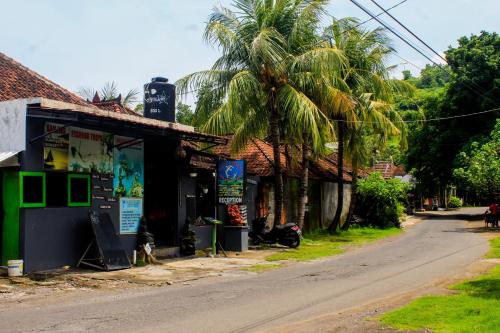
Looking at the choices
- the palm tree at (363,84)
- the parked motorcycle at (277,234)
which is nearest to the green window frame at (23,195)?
the parked motorcycle at (277,234)

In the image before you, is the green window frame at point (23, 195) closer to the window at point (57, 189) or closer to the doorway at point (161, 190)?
the window at point (57, 189)

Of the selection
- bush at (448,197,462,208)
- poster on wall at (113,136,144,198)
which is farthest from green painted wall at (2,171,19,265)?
bush at (448,197,462,208)

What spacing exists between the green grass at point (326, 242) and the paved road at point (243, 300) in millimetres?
2049

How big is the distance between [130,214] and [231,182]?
3.80 m

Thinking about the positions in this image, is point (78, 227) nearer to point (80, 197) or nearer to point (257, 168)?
point (80, 197)

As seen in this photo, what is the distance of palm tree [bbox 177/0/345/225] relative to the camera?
772 inches

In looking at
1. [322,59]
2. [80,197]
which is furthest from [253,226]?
[80,197]

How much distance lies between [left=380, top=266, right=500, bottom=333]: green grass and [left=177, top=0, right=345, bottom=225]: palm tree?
35.1 ft

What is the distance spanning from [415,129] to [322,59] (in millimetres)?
27987

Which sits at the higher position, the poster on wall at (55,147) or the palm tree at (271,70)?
the palm tree at (271,70)

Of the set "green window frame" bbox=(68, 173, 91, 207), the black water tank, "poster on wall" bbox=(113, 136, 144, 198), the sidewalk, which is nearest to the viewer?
the sidewalk

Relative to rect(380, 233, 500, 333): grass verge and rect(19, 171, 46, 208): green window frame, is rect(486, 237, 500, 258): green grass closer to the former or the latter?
rect(380, 233, 500, 333): grass verge

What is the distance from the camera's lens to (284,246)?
21297 millimetres

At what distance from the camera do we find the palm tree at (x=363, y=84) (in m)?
26.3
